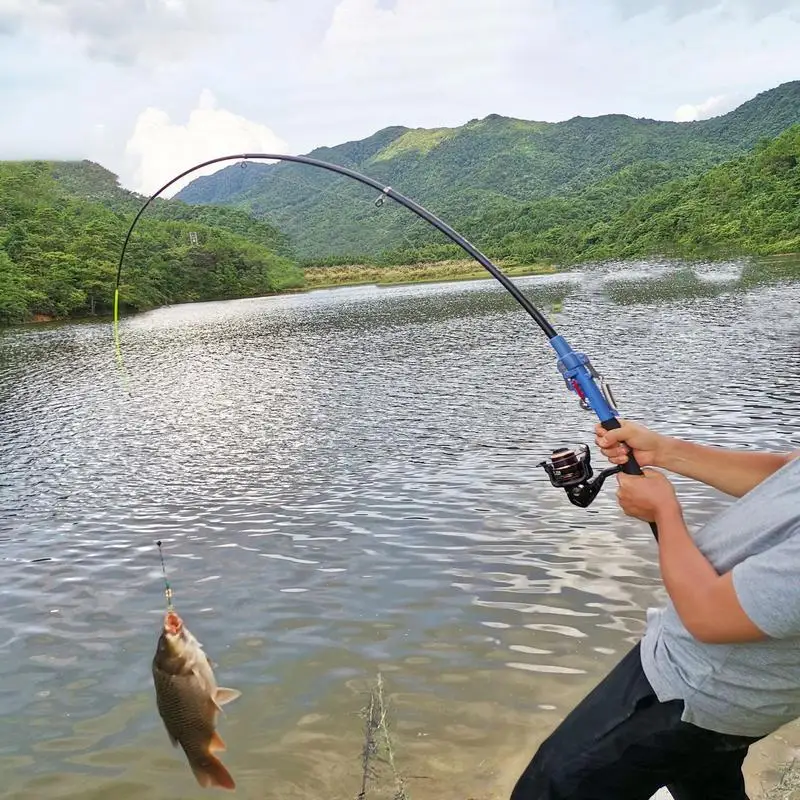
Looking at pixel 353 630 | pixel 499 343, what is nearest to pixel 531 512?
pixel 353 630

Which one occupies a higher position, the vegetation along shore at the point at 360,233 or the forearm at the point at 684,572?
the vegetation along shore at the point at 360,233

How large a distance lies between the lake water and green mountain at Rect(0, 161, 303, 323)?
31371 millimetres

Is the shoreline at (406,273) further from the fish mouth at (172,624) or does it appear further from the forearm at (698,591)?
the forearm at (698,591)

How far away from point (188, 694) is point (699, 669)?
1658 millimetres

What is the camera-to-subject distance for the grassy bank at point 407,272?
83.6m

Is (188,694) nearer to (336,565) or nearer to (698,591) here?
(698,591)

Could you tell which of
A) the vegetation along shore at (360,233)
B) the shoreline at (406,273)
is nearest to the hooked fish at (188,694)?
the vegetation along shore at (360,233)

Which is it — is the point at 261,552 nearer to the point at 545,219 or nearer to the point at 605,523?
the point at 605,523

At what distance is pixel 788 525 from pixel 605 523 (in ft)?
19.5

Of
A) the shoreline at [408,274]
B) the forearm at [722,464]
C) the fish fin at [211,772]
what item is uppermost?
the shoreline at [408,274]

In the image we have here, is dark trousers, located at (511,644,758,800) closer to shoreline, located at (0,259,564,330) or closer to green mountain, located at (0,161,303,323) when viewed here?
green mountain, located at (0,161,303,323)

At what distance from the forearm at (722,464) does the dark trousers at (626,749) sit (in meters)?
0.70

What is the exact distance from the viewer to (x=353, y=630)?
592 cm

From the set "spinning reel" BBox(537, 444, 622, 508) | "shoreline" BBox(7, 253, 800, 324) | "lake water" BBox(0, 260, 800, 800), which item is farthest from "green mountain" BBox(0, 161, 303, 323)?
"spinning reel" BBox(537, 444, 622, 508)
